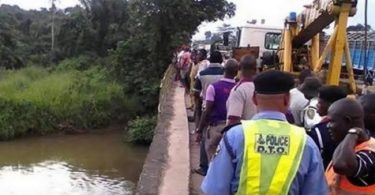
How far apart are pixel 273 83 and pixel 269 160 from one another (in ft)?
1.16

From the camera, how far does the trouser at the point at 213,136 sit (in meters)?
6.17

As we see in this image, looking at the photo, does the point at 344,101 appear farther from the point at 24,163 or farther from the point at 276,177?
the point at 24,163

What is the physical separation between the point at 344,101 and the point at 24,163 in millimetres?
24018

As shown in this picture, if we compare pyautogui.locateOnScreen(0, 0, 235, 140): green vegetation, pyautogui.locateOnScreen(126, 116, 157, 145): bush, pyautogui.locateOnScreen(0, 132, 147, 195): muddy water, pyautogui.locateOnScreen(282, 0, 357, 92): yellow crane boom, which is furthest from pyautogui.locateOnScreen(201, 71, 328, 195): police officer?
pyautogui.locateOnScreen(0, 0, 235, 140): green vegetation

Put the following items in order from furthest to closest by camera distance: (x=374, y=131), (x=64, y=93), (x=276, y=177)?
(x=64, y=93), (x=374, y=131), (x=276, y=177)

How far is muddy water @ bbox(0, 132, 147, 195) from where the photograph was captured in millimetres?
21547

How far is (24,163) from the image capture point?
84.8 feet

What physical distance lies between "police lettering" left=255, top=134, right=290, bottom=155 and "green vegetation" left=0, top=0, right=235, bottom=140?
83.3 ft

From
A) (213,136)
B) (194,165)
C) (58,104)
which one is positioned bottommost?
(58,104)

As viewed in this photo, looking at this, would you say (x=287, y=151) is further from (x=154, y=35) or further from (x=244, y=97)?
(x=154, y=35)

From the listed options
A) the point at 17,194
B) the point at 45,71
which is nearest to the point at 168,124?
the point at 17,194

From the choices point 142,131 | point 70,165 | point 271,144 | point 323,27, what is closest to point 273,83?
point 271,144

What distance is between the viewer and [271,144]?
2656mm

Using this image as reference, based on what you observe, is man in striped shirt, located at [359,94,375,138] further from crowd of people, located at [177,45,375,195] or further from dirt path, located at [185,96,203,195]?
dirt path, located at [185,96,203,195]
